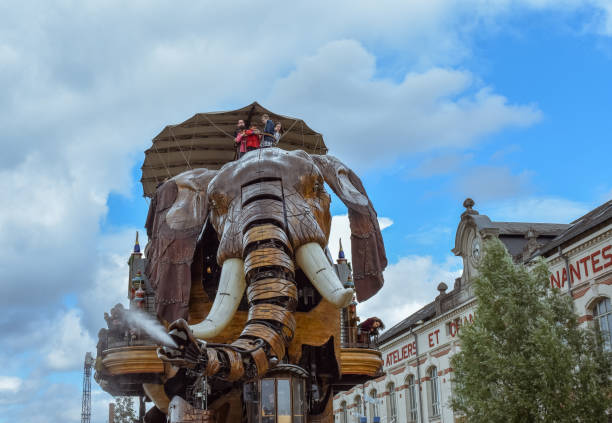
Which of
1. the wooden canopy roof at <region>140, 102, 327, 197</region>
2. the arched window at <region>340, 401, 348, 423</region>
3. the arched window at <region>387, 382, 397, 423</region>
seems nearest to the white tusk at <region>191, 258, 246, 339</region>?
the wooden canopy roof at <region>140, 102, 327, 197</region>

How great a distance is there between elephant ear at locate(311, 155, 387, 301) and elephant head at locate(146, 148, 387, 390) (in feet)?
0.04

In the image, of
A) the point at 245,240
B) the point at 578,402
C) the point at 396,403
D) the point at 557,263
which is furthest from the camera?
the point at 396,403

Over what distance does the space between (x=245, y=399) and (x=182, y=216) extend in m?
2.24

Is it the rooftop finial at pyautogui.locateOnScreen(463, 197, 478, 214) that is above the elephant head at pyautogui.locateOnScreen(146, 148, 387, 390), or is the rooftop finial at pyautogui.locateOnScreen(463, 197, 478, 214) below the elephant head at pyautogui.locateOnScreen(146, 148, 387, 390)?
above

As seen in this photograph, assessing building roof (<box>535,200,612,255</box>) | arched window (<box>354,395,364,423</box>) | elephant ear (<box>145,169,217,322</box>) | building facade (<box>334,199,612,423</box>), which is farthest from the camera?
arched window (<box>354,395,364,423</box>)

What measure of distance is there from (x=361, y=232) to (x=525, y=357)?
430 inches

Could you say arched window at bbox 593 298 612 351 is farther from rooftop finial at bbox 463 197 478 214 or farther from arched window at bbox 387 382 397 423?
arched window at bbox 387 382 397 423

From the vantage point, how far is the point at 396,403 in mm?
37938

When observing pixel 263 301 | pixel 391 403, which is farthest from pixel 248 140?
pixel 391 403

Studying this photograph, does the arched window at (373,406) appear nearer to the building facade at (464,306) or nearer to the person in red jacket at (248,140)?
the building facade at (464,306)

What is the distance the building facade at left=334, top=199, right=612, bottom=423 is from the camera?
23297mm

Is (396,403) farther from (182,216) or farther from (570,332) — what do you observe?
(182,216)

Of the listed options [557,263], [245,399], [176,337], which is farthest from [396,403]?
[176,337]

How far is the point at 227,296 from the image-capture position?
816 centimetres
